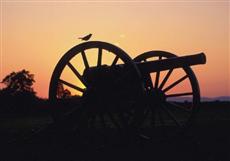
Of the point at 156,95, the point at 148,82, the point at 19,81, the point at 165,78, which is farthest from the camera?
the point at 19,81

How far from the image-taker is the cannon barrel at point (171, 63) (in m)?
7.47

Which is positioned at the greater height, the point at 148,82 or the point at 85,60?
the point at 85,60

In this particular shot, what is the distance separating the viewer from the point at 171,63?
7.64 m

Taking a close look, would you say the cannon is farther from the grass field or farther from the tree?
the tree

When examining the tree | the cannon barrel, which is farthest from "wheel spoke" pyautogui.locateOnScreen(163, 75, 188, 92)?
the tree

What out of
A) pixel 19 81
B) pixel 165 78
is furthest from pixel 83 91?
pixel 19 81

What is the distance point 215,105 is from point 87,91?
13224mm

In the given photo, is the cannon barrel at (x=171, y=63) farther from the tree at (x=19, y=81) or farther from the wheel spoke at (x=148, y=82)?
the tree at (x=19, y=81)

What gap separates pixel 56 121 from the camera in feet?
24.1

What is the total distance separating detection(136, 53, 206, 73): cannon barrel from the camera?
7473 millimetres

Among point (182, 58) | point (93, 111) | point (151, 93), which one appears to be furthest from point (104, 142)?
point (182, 58)

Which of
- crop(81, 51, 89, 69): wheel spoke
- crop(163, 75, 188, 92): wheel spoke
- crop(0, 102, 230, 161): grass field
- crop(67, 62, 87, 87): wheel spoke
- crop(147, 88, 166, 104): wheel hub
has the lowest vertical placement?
crop(0, 102, 230, 161): grass field

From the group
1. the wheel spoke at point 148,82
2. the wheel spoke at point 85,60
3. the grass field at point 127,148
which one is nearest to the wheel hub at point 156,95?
the wheel spoke at point 148,82

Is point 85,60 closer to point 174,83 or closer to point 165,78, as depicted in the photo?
point 165,78
